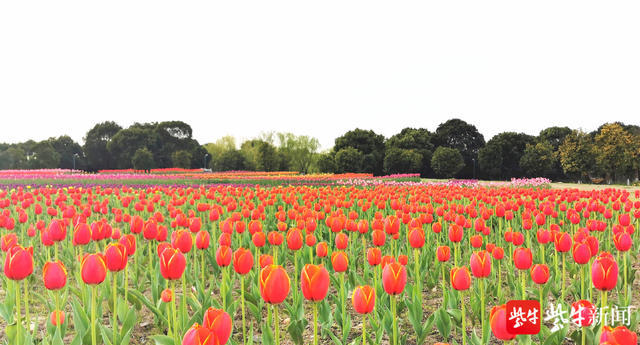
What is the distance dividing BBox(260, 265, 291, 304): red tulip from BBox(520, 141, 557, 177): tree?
57.5 meters

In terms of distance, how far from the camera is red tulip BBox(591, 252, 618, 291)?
2969 mm

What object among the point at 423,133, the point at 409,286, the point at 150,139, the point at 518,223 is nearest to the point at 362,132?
the point at 423,133

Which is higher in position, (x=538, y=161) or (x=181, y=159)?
(x=181, y=159)

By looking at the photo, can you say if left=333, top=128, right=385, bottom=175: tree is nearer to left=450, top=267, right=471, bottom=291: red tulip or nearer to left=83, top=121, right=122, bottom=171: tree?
left=83, top=121, right=122, bottom=171: tree

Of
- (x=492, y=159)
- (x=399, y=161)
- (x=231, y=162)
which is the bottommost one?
(x=399, y=161)

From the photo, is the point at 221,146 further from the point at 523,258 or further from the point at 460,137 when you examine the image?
the point at 523,258

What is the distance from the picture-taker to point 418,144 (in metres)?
61.3

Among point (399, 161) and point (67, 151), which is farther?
point (67, 151)

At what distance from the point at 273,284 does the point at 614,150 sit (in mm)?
50470

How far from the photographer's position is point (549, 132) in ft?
202

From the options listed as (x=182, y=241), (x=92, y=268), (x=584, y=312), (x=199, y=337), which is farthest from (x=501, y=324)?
(x=182, y=241)

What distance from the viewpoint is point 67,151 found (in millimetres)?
77312

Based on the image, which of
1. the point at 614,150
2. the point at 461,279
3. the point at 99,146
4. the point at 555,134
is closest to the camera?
the point at 461,279

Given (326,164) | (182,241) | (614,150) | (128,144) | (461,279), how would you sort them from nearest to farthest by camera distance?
1. (461,279)
2. (182,241)
3. (614,150)
4. (326,164)
5. (128,144)
